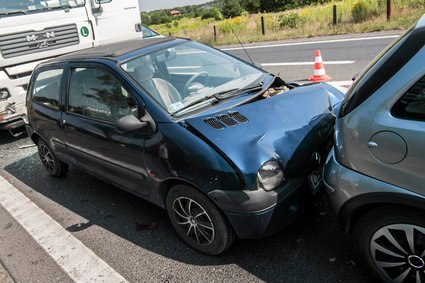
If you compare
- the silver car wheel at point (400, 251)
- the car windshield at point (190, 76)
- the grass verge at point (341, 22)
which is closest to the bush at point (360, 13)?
the grass verge at point (341, 22)

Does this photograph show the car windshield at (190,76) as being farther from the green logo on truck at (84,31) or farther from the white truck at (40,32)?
the green logo on truck at (84,31)

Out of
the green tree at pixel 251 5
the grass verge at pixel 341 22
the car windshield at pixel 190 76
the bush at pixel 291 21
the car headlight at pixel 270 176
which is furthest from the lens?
the green tree at pixel 251 5

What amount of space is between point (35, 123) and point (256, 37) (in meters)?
13.9

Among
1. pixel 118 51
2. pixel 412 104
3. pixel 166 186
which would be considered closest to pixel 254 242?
pixel 166 186

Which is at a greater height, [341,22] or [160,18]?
[160,18]

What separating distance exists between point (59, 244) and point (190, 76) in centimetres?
201

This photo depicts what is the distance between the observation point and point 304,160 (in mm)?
2867

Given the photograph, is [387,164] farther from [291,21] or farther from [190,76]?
[291,21]

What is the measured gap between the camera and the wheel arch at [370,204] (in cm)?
204

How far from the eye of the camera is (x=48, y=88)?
4.54 meters

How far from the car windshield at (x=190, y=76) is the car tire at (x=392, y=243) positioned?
1651 millimetres

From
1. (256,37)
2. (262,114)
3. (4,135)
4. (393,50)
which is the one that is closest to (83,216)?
(262,114)

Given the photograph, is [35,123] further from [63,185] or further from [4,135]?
[4,135]

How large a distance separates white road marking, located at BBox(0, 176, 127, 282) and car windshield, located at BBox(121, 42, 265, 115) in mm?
1416
